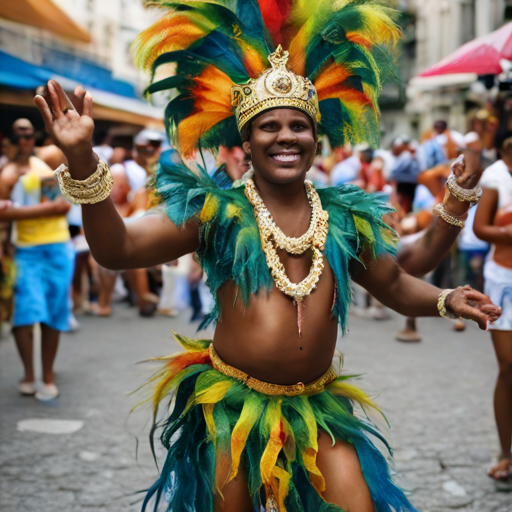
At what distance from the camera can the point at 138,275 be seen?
30.6ft

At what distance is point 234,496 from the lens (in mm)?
2586

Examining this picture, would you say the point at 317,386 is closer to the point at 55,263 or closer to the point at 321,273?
the point at 321,273

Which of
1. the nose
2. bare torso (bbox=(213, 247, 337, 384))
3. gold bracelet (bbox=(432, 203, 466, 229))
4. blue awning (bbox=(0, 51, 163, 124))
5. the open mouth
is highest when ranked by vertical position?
blue awning (bbox=(0, 51, 163, 124))

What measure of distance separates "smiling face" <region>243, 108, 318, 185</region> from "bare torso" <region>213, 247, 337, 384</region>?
317 millimetres

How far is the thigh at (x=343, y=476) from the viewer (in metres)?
2.54

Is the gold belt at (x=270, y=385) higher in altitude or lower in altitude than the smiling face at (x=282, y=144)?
lower

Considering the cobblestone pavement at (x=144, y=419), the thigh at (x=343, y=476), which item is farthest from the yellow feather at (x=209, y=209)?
the cobblestone pavement at (x=144, y=419)

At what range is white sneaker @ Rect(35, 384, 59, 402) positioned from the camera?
576 centimetres

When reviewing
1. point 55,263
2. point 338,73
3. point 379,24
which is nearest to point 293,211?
point 338,73

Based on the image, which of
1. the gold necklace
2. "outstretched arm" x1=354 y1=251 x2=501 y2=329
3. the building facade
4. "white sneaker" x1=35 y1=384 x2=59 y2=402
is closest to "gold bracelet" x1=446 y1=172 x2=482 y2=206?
"outstretched arm" x1=354 y1=251 x2=501 y2=329

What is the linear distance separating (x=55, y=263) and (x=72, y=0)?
30653 mm

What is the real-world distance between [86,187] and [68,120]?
22cm

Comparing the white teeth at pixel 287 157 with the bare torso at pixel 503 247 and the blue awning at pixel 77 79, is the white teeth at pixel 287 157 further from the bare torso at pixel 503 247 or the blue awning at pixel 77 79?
the blue awning at pixel 77 79

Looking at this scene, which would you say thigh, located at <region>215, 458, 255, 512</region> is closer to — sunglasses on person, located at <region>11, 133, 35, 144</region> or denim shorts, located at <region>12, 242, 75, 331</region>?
denim shorts, located at <region>12, 242, 75, 331</region>
